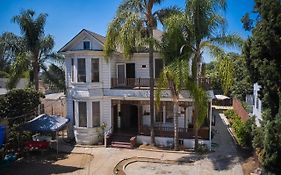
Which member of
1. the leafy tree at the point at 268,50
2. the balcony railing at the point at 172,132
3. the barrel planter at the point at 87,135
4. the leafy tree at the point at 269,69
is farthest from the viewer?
the barrel planter at the point at 87,135

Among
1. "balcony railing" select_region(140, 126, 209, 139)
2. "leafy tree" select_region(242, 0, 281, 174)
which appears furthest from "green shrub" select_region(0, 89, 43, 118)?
"leafy tree" select_region(242, 0, 281, 174)

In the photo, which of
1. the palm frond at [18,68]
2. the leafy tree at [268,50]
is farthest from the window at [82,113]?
the leafy tree at [268,50]

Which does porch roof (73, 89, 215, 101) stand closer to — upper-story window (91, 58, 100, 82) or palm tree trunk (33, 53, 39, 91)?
upper-story window (91, 58, 100, 82)

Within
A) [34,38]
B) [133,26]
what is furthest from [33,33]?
[133,26]

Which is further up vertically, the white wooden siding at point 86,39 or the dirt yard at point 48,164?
the white wooden siding at point 86,39

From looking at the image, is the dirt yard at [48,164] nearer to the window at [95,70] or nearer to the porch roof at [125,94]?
the porch roof at [125,94]

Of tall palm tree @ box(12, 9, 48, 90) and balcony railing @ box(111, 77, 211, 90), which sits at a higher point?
tall palm tree @ box(12, 9, 48, 90)
